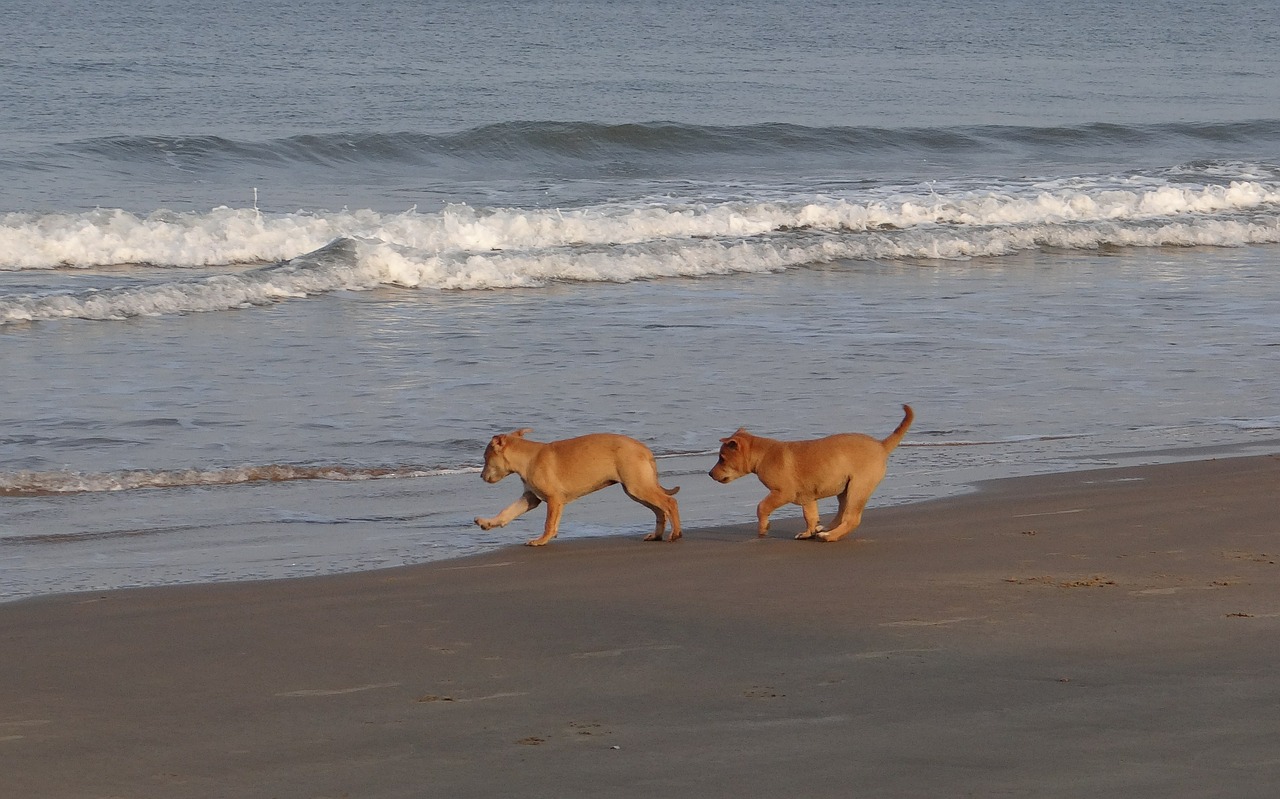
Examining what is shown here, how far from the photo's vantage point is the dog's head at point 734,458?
250 inches

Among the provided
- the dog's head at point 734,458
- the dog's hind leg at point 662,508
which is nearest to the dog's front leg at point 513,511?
the dog's hind leg at point 662,508

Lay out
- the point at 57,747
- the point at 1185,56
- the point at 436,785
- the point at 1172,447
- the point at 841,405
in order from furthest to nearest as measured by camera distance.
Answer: the point at 1185,56
the point at 841,405
the point at 1172,447
the point at 57,747
the point at 436,785

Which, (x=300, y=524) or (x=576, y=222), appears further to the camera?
(x=576, y=222)

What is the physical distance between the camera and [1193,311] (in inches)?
531

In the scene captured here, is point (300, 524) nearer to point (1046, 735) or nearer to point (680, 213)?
point (1046, 735)

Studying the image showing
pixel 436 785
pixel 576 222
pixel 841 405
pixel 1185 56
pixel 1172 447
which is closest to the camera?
pixel 436 785

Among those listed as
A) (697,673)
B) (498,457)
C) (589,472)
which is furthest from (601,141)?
(697,673)

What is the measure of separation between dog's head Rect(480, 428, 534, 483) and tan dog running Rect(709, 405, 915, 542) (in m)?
0.85

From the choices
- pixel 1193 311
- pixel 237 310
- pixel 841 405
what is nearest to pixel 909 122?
pixel 1193 311

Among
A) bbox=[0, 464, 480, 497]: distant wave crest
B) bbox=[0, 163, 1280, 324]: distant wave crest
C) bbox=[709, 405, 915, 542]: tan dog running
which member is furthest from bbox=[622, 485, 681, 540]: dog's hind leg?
bbox=[0, 163, 1280, 324]: distant wave crest

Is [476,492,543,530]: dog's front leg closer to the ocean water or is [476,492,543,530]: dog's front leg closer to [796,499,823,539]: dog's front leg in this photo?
the ocean water

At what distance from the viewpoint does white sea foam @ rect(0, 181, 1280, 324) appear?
49.2 ft

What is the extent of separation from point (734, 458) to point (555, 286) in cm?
938

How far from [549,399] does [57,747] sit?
19.3ft
